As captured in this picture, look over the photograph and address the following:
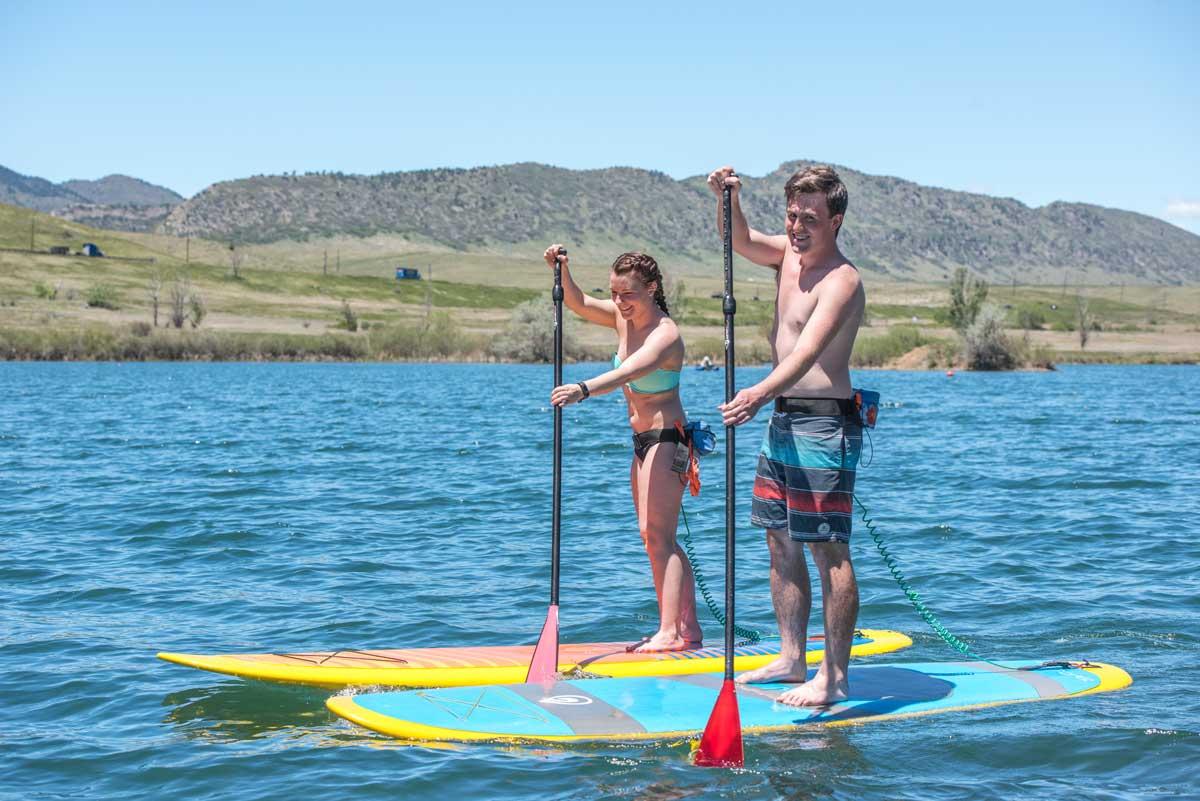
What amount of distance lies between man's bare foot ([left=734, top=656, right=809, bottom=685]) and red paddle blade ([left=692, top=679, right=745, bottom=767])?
1058 millimetres

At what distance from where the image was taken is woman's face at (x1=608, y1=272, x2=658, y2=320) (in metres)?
8.66

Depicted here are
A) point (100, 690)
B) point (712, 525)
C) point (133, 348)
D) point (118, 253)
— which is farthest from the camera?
point (118, 253)

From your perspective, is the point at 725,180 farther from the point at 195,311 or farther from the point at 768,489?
the point at 195,311

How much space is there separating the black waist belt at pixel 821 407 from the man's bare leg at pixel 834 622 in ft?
2.44

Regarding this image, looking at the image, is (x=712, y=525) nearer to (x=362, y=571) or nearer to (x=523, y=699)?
(x=362, y=571)

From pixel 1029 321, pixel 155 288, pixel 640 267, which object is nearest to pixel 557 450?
pixel 640 267

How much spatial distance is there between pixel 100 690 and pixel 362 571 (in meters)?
4.56

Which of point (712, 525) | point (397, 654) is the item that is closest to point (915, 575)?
point (712, 525)

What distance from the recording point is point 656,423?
8.83 meters

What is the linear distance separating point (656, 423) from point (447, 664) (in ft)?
7.05

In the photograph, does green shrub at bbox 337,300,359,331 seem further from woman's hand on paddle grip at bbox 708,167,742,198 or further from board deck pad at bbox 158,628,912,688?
woman's hand on paddle grip at bbox 708,167,742,198

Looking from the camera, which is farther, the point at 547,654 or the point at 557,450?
the point at 557,450

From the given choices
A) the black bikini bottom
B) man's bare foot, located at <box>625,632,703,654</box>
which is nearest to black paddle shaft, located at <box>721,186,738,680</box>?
the black bikini bottom

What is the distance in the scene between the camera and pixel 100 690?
8773 millimetres
